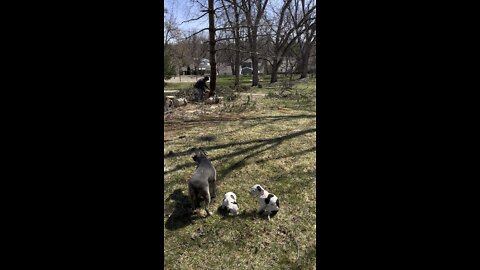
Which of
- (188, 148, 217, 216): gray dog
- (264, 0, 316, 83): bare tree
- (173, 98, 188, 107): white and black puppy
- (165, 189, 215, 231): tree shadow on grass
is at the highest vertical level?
(264, 0, 316, 83): bare tree

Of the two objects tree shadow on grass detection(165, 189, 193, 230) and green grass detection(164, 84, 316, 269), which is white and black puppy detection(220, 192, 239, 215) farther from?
tree shadow on grass detection(165, 189, 193, 230)

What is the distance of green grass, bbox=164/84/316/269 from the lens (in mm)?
3059

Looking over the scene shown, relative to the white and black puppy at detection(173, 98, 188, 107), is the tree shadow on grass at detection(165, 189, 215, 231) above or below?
below

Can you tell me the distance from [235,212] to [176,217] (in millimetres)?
700

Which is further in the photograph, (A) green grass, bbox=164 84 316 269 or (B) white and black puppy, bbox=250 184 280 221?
(B) white and black puppy, bbox=250 184 280 221

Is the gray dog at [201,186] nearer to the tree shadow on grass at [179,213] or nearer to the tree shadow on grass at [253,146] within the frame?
the tree shadow on grass at [179,213]

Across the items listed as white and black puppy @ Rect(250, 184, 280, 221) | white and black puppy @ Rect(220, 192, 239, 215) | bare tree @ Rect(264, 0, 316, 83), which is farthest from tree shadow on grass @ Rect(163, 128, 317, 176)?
bare tree @ Rect(264, 0, 316, 83)

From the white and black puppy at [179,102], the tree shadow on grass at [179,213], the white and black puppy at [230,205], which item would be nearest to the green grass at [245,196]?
the tree shadow on grass at [179,213]

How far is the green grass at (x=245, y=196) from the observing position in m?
3.06
